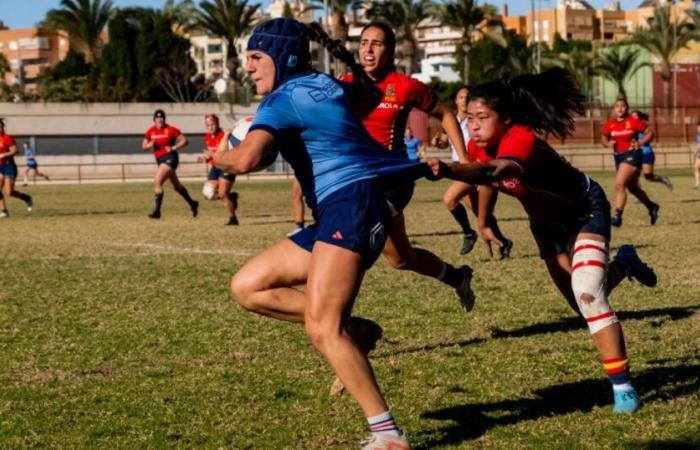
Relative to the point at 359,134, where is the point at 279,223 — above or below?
below

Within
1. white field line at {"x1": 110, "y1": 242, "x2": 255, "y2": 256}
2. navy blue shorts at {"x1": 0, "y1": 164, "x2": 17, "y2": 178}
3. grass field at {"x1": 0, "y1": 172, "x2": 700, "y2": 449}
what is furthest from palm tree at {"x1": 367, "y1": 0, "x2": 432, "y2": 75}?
grass field at {"x1": 0, "y1": 172, "x2": 700, "y2": 449}

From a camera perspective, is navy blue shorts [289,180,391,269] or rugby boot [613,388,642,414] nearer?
navy blue shorts [289,180,391,269]

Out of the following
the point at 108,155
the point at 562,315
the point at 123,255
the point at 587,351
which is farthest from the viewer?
the point at 108,155

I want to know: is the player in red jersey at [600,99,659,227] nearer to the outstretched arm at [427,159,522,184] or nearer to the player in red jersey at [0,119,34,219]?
the player in red jersey at [0,119,34,219]

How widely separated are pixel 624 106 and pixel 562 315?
11.1 m

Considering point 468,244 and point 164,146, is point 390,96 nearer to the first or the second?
point 468,244

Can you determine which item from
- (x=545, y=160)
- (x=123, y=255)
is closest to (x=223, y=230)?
(x=123, y=255)

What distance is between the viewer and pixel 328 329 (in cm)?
536

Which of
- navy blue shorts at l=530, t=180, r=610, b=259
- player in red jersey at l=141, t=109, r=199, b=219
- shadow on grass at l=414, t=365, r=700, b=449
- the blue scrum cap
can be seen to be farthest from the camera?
player in red jersey at l=141, t=109, r=199, b=219

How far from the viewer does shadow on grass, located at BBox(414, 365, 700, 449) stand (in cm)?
595

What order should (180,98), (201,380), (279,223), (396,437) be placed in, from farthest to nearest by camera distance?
1. (180,98)
2. (279,223)
3. (201,380)
4. (396,437)

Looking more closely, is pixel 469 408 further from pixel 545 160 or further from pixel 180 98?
pixel 180 98

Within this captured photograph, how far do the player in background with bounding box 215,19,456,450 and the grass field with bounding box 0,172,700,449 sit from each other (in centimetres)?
65

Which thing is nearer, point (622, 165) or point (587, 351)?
point (587, 351)
